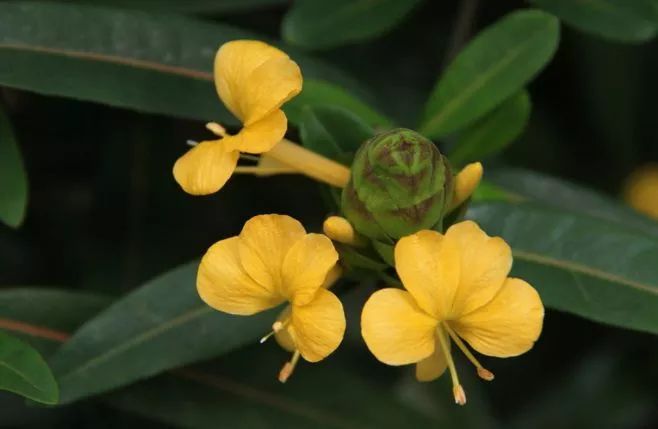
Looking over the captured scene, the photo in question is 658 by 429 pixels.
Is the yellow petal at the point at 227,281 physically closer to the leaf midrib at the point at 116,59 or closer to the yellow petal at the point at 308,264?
the yellow petal at the point at 308,264

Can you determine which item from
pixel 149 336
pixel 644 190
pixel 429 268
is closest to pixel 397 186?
pixel 429 268

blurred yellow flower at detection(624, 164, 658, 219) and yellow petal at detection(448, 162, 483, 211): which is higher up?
yellow petal at detection(448, 162, 483, 211)

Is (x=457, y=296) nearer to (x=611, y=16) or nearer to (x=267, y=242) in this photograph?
(x=267, y=242)

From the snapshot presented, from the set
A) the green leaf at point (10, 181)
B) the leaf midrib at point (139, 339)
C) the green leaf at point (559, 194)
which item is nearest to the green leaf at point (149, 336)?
the leaf midrib at point (139, 339)

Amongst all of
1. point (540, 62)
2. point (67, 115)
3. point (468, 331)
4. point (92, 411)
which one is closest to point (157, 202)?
point (67, 115)

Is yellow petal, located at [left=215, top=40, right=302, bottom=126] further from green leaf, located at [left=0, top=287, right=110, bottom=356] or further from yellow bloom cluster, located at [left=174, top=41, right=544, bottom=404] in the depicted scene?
green leaf, located at [left=0, top=287, right=110, bottom=356]

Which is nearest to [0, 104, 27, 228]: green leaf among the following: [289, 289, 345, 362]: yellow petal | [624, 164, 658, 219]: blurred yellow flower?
[289, 289, 345, 362]: yellow petal

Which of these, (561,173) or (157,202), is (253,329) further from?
(561,173)
